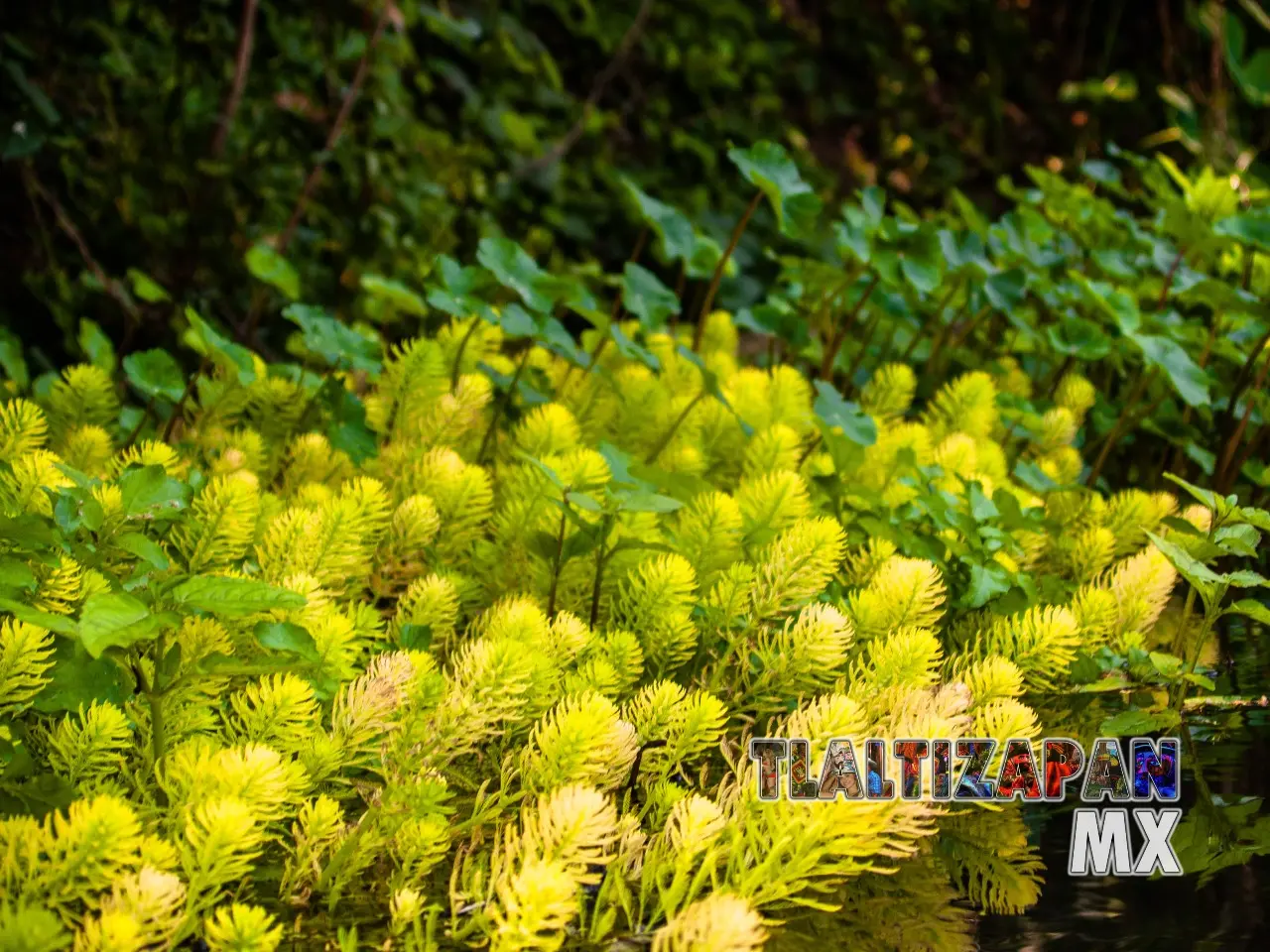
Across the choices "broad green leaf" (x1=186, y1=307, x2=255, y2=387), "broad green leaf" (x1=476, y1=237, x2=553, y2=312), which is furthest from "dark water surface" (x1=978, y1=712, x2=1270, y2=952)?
"broad green leaf" (x1=186, y1=307, x2=255, y2=387)

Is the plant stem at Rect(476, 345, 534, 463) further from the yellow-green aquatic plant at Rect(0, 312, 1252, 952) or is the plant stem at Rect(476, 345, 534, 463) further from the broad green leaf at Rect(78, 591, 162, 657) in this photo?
the broad green leaf at Rect(78, 591, 162, 657)

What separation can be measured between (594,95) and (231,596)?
334cm

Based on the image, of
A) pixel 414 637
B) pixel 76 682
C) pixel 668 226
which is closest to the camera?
pixel 76 682

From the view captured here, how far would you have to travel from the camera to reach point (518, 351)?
2.79m

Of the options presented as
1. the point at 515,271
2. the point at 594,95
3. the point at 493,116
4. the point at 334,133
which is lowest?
the point at 515,271

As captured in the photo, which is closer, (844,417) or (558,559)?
(558,559)

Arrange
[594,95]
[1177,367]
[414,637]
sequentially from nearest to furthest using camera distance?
[414,637] < [1177,367] < [594,95]

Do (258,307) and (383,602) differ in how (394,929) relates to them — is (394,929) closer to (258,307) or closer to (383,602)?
(383,602)

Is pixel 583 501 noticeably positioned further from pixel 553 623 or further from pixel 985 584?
pixel 985 584

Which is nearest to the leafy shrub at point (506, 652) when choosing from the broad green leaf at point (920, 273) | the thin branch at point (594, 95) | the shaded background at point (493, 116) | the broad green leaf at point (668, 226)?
the broad green leaf at point (920, 273)

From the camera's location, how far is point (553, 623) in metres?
1.34

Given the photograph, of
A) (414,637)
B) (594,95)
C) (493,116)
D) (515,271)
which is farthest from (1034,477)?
(594,95)

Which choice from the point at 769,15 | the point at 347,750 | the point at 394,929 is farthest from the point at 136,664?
the point at 769,15

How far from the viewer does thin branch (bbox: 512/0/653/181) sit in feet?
12.2
